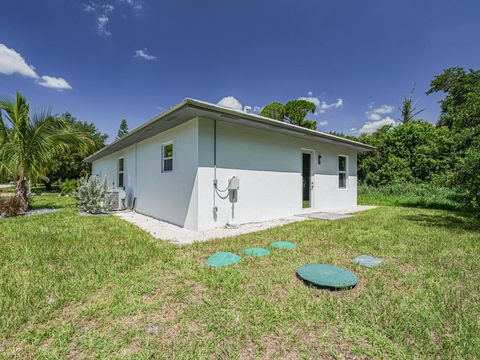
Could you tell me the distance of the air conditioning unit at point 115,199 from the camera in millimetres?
8461

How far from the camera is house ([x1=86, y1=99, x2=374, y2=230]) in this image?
5.38 meters

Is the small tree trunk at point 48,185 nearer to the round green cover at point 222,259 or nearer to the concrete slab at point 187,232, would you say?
the concrete slab at point 187,232

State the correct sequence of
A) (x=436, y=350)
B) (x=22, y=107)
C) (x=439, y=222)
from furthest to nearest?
1. (x=22, y=107)
2. (x=439, y=222)
3. (x=436, y=350)

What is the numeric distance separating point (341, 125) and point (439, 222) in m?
15.5

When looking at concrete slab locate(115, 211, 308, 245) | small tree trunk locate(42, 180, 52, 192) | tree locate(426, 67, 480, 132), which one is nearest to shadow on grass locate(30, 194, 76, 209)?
concrete slab locate(115, 211, 308, 245)

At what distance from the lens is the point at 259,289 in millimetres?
2484

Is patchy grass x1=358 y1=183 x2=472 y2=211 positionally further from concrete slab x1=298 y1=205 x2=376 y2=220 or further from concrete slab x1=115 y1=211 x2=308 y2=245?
concrete slab x1=115 y1=211 x2=308 y2=245

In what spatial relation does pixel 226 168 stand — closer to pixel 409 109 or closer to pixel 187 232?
pixel 187 232

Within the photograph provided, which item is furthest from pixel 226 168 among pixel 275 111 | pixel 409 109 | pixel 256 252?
pixel 409 109

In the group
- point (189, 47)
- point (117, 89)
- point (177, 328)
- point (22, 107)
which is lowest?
point (177, 328)

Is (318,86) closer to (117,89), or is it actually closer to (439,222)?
(439,222)

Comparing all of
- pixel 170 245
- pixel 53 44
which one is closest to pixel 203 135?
pixel 170 245

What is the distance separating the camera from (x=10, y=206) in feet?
23.7

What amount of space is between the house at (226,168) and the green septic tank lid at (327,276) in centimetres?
304
